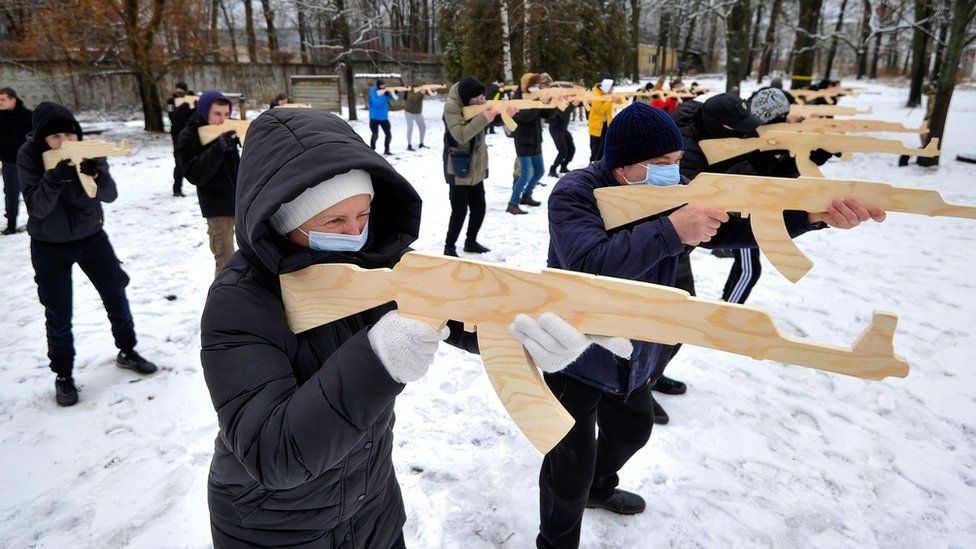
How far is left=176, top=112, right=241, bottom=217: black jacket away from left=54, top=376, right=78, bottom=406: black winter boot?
158 cm

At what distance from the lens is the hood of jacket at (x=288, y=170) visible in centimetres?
106

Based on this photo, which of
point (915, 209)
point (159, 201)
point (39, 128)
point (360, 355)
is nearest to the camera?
point (360, 355)

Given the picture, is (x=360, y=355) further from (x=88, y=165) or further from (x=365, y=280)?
(x=88, y=165)

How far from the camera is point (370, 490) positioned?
1490 mm

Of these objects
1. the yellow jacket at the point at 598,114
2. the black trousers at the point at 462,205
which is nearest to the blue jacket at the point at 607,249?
the black trousers at the point at 462,205

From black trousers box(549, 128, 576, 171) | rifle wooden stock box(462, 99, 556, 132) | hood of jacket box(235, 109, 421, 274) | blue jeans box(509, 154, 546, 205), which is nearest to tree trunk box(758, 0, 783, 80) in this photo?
black trousers box(549, 128, 576, 171)

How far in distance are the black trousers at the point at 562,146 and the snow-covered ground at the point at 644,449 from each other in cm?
536

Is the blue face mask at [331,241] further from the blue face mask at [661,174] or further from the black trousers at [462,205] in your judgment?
the black trousers at [462,205]

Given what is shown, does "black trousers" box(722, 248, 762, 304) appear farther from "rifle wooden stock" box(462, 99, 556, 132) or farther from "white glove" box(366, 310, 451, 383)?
"white glove" box(366, 310, 451, 383)

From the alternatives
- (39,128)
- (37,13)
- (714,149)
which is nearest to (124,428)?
(39,128)

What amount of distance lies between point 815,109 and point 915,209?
5.99 metres

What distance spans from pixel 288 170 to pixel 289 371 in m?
0.44

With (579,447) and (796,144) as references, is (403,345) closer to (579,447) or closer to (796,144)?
(579,447)

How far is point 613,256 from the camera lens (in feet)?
5.82
